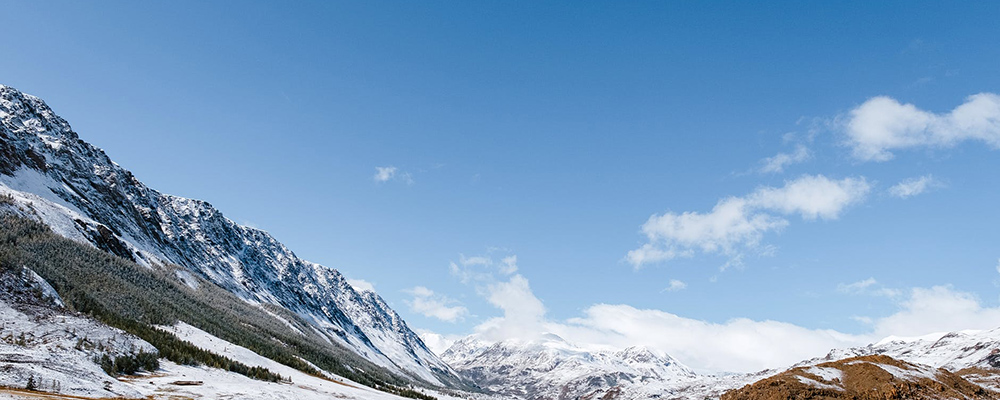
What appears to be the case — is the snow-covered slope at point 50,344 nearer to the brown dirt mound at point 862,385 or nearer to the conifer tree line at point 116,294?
the conifer tree line at point 116,294

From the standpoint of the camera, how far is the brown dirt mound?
29797mm

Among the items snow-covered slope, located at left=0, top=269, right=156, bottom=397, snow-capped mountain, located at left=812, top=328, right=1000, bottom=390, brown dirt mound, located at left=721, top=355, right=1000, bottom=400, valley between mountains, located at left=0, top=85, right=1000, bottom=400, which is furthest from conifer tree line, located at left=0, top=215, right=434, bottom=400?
snow-capped mountain, located at left=812, top=328, right=1000, bottom=390

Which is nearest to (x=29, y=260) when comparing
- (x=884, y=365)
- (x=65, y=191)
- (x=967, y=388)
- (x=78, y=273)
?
(x=78, y=273)

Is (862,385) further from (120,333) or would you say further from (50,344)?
(120,333)

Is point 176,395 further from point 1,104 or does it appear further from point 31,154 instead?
point 1,104

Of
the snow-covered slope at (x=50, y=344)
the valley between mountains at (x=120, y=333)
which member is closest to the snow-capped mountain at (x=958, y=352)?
the valley between mountains at (x=120, y=333)

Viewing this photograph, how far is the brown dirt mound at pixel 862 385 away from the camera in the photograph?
97.8ft

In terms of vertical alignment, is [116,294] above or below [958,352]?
below

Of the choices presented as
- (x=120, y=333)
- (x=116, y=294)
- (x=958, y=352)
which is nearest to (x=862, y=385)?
(x=120, y=333)

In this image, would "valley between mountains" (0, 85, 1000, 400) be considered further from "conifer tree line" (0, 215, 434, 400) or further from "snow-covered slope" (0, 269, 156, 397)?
"conifer tree line" (0, 215, 434, 400)

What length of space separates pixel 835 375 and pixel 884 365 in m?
5.62

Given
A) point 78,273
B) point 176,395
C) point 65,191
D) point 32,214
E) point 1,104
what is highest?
point 1,104

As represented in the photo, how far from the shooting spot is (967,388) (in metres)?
33.2

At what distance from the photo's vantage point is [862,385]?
103 ft
